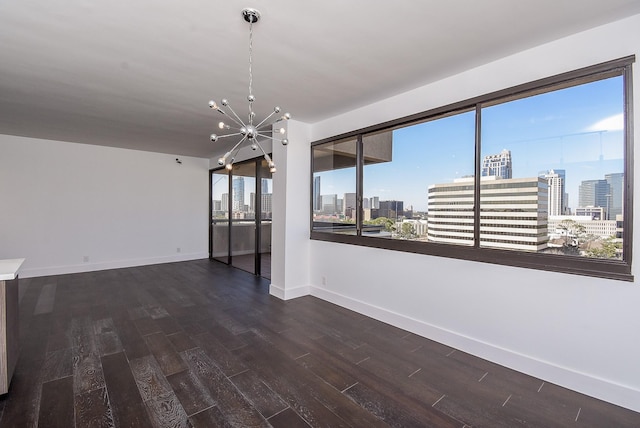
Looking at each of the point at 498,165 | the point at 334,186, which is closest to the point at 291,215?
the point at 334,186

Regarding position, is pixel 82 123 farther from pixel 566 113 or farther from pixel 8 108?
pixel 566 113

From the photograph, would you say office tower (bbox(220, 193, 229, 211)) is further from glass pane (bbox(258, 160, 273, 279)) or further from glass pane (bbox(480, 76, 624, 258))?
glass pane (bbox(480, 76, 624, 258))

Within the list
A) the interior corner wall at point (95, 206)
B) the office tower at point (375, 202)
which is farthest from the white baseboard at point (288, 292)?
the interior corner wall at point (95, 206)

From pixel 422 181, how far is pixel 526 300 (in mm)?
1477

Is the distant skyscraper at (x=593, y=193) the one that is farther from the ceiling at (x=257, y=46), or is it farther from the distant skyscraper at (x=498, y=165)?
the ceiling at (x=257, y=46)

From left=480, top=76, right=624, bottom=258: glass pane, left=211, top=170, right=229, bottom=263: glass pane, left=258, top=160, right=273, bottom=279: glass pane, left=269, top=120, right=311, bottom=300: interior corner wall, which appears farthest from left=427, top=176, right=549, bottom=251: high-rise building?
left=211, top=170, right=229, bottom=263: glass pane

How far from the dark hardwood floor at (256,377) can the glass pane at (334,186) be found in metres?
1.23

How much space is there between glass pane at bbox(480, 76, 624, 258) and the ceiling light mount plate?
213 centimetres

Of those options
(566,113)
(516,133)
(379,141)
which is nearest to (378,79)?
(379,141)

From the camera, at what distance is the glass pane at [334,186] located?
158 inches

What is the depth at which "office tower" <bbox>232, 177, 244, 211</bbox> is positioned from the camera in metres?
6.45

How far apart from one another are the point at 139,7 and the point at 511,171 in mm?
3063

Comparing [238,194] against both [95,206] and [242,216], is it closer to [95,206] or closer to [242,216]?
[242,216]

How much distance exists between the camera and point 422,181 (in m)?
3.23
